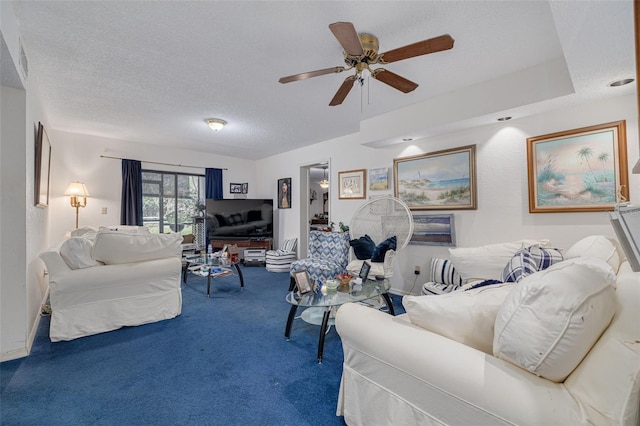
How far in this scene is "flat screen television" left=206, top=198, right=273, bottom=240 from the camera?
575 centimetres

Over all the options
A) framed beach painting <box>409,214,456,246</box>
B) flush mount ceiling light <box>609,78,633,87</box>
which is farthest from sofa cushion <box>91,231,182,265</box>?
flush mount ceiling light <box>609,78,633,87</box>

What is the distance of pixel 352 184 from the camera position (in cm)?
445

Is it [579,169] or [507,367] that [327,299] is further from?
[579,169]

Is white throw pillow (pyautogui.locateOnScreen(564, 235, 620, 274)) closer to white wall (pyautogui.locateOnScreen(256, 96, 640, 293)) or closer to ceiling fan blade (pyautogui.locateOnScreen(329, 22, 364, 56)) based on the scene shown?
white wall (pyautogui.locateOnScreen(256, 96, 640, 293))

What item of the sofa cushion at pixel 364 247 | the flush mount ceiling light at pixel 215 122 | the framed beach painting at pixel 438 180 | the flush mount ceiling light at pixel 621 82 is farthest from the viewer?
the flush mount ceiling light at pixel 215 122

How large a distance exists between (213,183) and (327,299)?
463 cm

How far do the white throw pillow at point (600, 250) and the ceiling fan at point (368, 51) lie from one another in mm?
1631

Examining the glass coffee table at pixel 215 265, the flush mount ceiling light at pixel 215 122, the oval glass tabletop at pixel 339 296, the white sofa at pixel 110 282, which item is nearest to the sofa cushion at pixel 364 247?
the oval glass tabletop at pixel 339 296

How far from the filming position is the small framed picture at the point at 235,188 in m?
6.36

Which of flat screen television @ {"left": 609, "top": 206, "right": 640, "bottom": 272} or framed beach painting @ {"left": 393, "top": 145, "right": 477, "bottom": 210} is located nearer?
flat screen television @ {"left": 609, "top": 206, "right": 640, "bottom": 272}

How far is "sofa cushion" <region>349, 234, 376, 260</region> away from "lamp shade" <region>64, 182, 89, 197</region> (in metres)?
4.27

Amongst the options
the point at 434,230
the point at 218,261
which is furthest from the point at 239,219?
the point at 434,230

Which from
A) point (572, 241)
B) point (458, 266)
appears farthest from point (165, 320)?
point (572, 241)

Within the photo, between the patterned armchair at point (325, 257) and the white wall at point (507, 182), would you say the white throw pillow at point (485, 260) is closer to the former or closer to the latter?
the white wall at point (507, 182)
